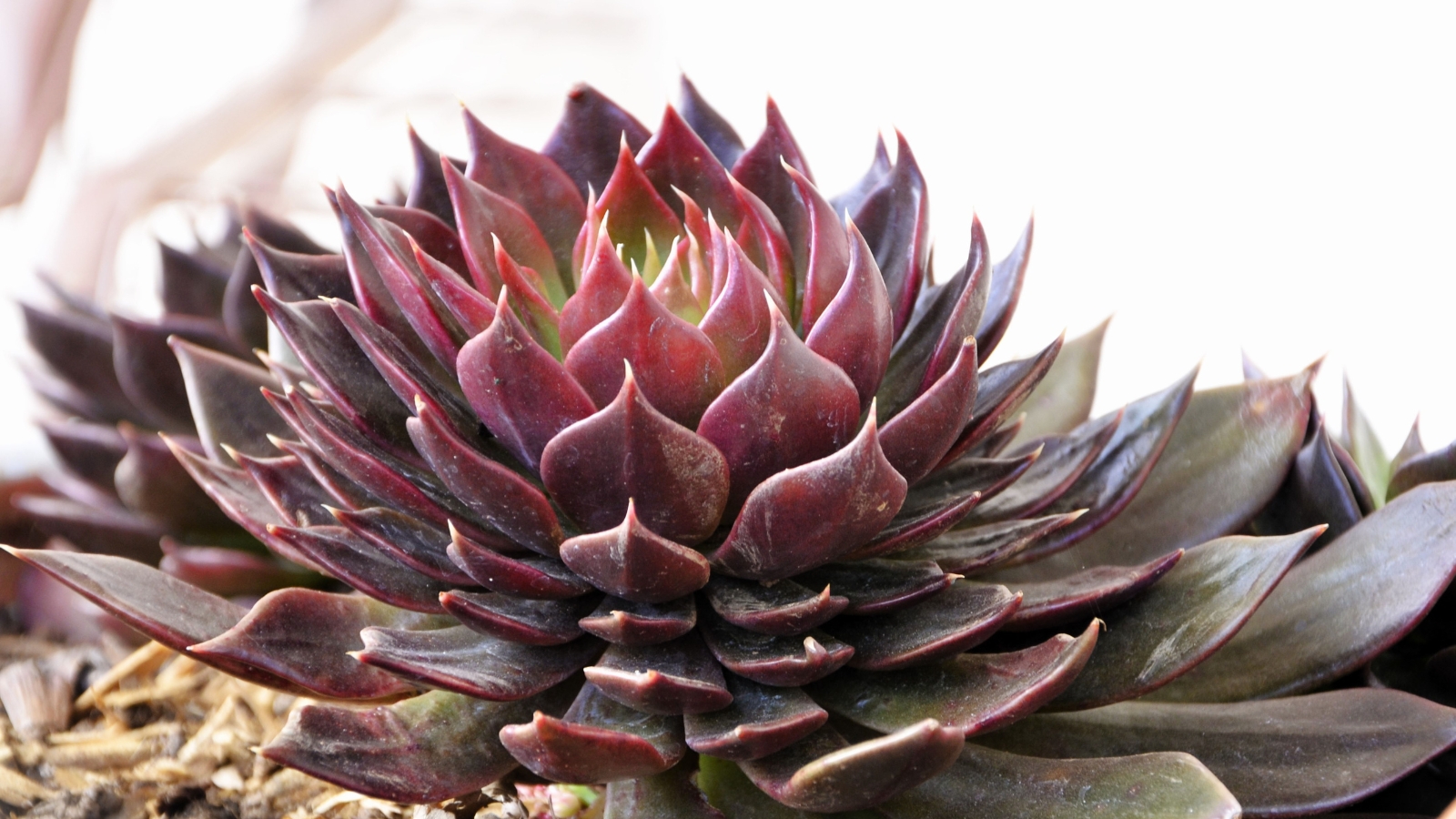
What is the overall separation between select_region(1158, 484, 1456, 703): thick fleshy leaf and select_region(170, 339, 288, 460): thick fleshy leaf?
→ 1.72 ft

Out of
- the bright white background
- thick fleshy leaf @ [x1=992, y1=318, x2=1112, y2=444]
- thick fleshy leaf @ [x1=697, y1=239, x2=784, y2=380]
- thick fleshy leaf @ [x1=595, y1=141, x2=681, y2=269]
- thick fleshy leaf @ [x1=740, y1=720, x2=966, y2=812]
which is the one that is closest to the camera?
thick fleshy leaf @ [x1=740, y1=720, x2=966, y2=812]

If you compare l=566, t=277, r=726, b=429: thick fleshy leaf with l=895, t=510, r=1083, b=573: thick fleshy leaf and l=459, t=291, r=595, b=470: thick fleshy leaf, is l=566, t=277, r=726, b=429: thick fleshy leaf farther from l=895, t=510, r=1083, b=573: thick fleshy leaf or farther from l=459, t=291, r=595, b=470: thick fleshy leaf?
l=895, t=510, r=1083, b=573: thick fleshy leaf

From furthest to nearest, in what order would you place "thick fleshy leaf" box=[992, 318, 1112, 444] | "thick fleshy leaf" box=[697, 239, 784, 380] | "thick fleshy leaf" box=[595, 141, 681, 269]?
"thick fleshy leaf" box=[992, 318, 1112, 444], "thick fleshy leaf" box=[595, 141, 681, 269], "thick fleshy leaf" box=[697, 239, 784, 380]

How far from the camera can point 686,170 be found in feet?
1.97

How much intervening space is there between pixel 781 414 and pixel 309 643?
0.24m

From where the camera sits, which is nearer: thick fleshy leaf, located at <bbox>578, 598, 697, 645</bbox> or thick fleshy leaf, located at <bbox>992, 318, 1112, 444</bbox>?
thick fleshy leaf, located at <bbox>578, 598, 697, 645</bbox>

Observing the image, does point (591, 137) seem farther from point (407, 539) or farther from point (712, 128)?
point (407, 539)

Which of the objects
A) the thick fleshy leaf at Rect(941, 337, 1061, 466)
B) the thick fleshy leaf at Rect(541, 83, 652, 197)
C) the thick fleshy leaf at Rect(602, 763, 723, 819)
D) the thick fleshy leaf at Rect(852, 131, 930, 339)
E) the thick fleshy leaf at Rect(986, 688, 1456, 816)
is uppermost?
the thick fleshy leaf at Rect(541, 83, 652, 197)

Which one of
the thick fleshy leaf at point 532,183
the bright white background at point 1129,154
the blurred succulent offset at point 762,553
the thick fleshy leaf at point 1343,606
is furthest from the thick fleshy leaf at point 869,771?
the bright white background at point 1129,154

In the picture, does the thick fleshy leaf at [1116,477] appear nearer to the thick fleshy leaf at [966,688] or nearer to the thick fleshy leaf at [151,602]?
the thick fleshy leaf at [966,688]

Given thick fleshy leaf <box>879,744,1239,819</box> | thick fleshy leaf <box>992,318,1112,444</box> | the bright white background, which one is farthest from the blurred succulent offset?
the bright white background

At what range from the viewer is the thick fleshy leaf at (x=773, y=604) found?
0.42 metres

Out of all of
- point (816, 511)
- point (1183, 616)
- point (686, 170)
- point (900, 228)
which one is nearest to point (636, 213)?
point (686, 170)

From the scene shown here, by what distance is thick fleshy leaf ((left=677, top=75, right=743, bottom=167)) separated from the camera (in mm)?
625
